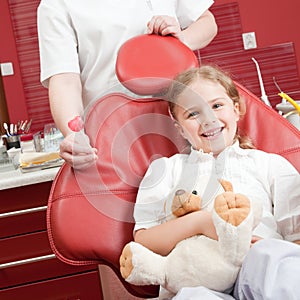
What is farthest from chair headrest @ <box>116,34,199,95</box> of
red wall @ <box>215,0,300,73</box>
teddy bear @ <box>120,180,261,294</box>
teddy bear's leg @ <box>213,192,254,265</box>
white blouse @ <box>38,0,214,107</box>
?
red wall @ <box>215,0,300,73</box>

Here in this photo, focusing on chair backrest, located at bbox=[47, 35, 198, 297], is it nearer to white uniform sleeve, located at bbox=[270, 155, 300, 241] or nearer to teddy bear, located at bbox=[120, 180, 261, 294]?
teddy bear, located at bbox=[120, 180, 261, 294]

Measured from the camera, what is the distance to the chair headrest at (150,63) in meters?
1.55

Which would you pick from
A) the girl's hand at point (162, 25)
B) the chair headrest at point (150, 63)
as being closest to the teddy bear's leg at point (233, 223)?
the chair headrest at point (150, 63)

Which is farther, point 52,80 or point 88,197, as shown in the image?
point 52,80

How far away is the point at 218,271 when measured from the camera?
1269 millimetres

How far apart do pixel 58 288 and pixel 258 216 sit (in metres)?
1.28

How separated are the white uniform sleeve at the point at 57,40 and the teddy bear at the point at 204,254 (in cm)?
50

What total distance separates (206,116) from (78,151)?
0.97ft

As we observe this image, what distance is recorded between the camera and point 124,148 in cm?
159

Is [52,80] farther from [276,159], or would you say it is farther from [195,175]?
[276,159]

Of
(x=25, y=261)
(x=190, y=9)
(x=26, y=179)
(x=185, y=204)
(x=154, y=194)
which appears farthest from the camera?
(x=25, y=261)

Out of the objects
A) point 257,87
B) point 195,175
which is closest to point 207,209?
point 195,175

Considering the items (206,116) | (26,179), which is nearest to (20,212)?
(26,179)

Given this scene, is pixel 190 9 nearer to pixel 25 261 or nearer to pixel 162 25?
pixel 162 25
